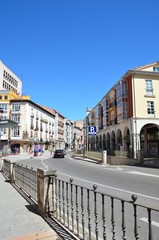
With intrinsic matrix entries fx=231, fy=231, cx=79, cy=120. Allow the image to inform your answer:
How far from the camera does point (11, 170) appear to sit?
496 inches

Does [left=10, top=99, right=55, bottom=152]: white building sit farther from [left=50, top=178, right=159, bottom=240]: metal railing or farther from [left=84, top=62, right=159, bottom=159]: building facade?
[left=50, top=178, right=159, bottom=240]: metal railing

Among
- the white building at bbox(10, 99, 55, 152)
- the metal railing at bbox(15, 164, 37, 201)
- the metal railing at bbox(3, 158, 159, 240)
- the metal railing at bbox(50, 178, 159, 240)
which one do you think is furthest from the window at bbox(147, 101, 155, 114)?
the white building at bbox(10, 99, 55, 152)

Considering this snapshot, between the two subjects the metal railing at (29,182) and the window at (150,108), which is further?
the window at (150,108)

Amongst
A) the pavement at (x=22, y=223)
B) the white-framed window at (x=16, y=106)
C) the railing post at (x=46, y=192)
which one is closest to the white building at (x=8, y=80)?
the white-framed window at (x=16, y=106)

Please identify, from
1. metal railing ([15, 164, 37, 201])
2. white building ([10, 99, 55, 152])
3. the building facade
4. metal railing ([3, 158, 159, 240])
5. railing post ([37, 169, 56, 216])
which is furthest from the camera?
white building ([10, 99, 55, 152])

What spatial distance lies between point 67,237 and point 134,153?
22.7 m

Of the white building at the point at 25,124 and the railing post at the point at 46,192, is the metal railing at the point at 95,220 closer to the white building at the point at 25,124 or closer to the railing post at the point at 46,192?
the railing post at the point at 46,192

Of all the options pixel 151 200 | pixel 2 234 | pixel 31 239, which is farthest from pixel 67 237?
pixel 151 200

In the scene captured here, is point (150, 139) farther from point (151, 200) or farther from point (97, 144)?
point (151, 200)

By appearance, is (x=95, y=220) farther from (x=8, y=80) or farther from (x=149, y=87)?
(x=8, y=80)

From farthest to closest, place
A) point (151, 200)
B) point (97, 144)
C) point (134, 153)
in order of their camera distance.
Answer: point (97, 144), point (134, 153), point (151, 200)

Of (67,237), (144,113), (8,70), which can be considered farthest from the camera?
(8,70)

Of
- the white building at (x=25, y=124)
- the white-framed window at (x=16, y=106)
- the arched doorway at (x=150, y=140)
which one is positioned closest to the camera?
the arched doorway at (x=150, y=140)

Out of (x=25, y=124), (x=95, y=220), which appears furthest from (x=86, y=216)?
(x=25, y=124)
